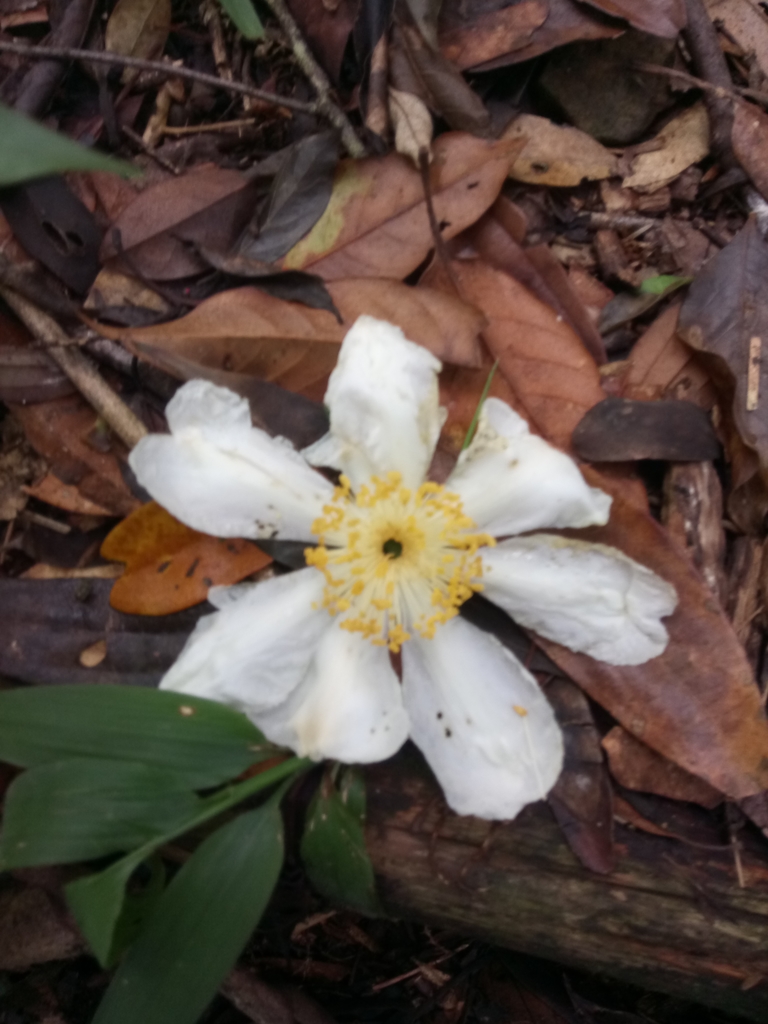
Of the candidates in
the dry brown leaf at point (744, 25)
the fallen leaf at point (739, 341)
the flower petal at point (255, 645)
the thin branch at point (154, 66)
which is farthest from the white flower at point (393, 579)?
the dry brown leaf at point (744, 25)

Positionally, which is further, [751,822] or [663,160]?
[663,160]

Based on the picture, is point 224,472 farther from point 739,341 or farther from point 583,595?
point 739,341

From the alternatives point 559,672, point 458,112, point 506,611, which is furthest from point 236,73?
A: point 559,672

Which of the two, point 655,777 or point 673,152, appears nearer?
point 655,777

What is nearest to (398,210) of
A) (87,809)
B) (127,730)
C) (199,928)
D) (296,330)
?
(296,330)

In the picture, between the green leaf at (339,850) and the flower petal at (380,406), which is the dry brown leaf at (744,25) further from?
the green leaf at (339,850)

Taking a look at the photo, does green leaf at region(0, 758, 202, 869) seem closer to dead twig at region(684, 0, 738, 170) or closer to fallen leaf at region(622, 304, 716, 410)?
fallen leaf at region(622, 304, 716, 410)

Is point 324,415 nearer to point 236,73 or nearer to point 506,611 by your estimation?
point 506,611
